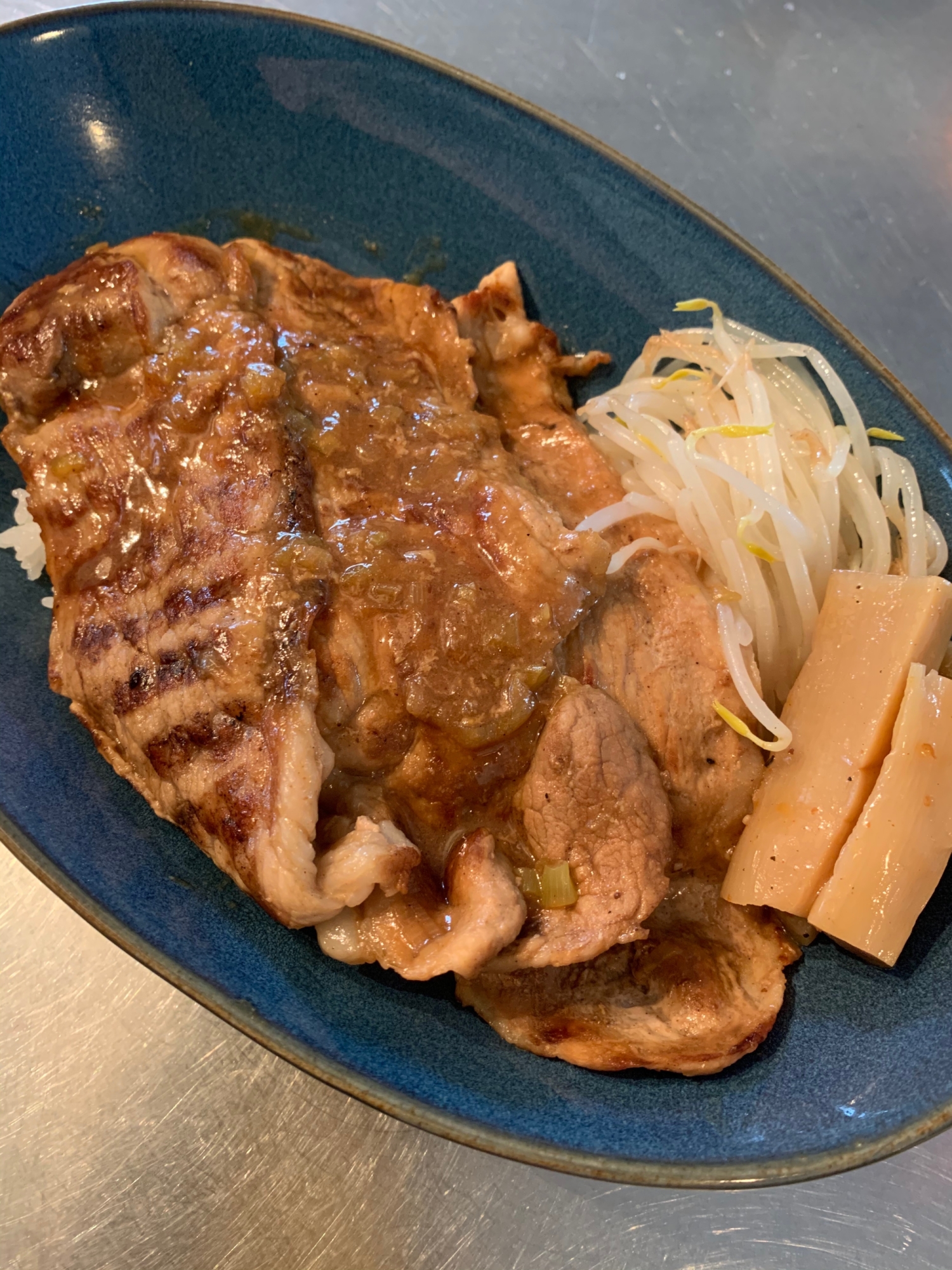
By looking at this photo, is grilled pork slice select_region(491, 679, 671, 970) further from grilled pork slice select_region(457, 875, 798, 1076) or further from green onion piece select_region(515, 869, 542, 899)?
grilled pork slice select_region(457, 875, 798, 1076)

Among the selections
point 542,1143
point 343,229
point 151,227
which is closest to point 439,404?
point 343,229

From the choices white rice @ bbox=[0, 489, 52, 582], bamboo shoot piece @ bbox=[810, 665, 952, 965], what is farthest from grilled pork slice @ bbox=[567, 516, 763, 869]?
white rice @ bbox=[0, 489, 52, 582]

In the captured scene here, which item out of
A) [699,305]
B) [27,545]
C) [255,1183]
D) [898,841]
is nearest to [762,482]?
[699,305]

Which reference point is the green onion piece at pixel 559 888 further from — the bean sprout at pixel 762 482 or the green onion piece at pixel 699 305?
the green onion piece at pixel 699 305

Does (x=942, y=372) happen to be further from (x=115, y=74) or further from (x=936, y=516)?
(x=115, y=74)

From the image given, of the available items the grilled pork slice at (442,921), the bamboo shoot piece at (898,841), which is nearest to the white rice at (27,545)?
the grilled pork slice at (442,921)

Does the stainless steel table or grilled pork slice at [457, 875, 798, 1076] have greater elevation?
grilled pork slice at [457, 875, 798, 1076]
